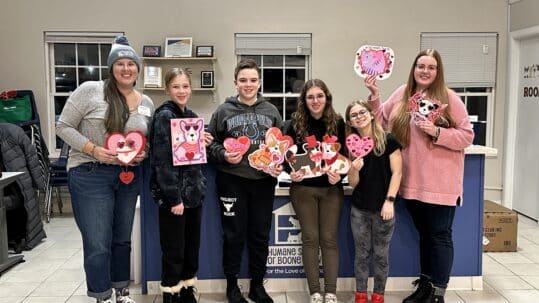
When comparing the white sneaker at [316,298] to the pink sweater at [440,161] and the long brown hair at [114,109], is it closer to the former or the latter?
the pink sweater at [440,161]

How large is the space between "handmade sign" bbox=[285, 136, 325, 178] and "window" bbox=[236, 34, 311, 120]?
10.3ft

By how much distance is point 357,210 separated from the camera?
2.76 meters

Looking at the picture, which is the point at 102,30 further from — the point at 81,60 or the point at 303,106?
the point at 303,106

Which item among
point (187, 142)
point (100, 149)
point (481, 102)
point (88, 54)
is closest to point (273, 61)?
point (88, 54)

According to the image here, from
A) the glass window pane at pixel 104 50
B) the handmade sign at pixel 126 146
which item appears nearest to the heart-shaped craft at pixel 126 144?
the handmade sign at pixel 126 146

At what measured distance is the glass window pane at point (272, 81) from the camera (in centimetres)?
582

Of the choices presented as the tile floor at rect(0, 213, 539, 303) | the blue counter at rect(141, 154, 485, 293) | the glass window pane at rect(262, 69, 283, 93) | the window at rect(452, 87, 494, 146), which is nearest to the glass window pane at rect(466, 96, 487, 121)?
the window at rect(452, 87, 494, 146)

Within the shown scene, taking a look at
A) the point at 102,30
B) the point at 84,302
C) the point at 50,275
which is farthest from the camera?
the point at 102,30

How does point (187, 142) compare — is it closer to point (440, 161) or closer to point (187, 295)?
point (187, 295)

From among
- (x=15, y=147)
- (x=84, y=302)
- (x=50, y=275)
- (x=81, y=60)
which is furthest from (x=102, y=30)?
(x=84, y=302)

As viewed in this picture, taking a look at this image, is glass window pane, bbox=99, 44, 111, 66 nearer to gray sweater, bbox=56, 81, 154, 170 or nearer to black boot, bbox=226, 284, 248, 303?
gray sweater, bbox=56, 81, 154, 170

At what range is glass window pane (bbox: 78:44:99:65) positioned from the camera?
5734 millimetres

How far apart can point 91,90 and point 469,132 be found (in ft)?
6.64

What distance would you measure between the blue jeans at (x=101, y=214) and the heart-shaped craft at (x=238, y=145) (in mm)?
522
